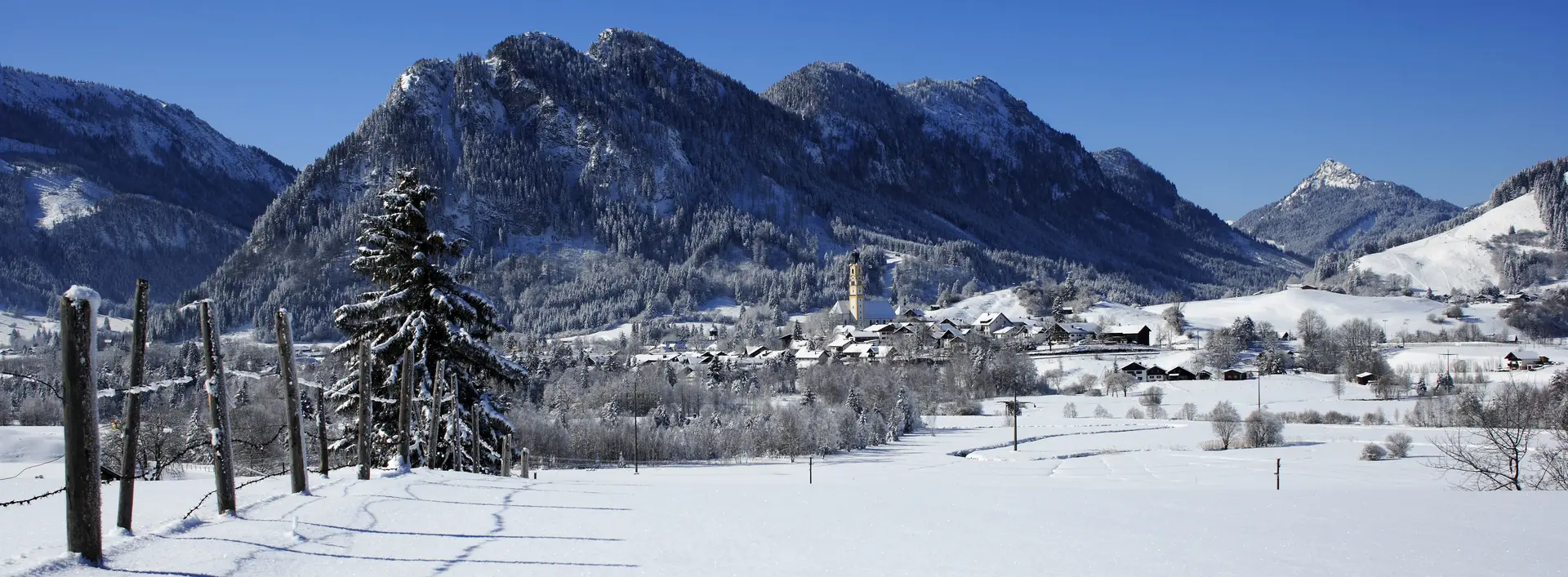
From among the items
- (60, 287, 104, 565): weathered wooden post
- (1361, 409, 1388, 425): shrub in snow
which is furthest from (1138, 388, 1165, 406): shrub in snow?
(60, 287, 104, 565): weathered wooden post

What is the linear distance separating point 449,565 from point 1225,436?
65372 mm

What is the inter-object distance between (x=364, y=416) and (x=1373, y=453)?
53749mm

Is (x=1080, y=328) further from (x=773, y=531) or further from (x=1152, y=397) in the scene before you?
(x=773, y=531)

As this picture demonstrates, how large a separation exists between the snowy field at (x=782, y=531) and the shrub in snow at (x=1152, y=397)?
70814mm

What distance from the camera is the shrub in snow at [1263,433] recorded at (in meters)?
67.0

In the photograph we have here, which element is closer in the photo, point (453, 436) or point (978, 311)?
point (453, 436)

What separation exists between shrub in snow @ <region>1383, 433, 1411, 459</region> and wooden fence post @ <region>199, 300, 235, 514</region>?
193 feet

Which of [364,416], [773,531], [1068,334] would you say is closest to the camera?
[773,531]

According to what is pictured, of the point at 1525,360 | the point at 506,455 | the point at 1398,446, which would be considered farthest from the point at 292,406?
the point at 1525,360

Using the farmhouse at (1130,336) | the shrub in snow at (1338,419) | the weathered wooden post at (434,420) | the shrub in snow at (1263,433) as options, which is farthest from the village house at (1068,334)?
the weathered wooden post at (434,420)

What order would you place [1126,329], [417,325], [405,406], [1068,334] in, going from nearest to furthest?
[405,406]
[417,325]
[1068,334]
[1126,329]

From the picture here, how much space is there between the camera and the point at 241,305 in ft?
615

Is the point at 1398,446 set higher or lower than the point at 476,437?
lower

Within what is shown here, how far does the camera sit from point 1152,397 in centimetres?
9719
